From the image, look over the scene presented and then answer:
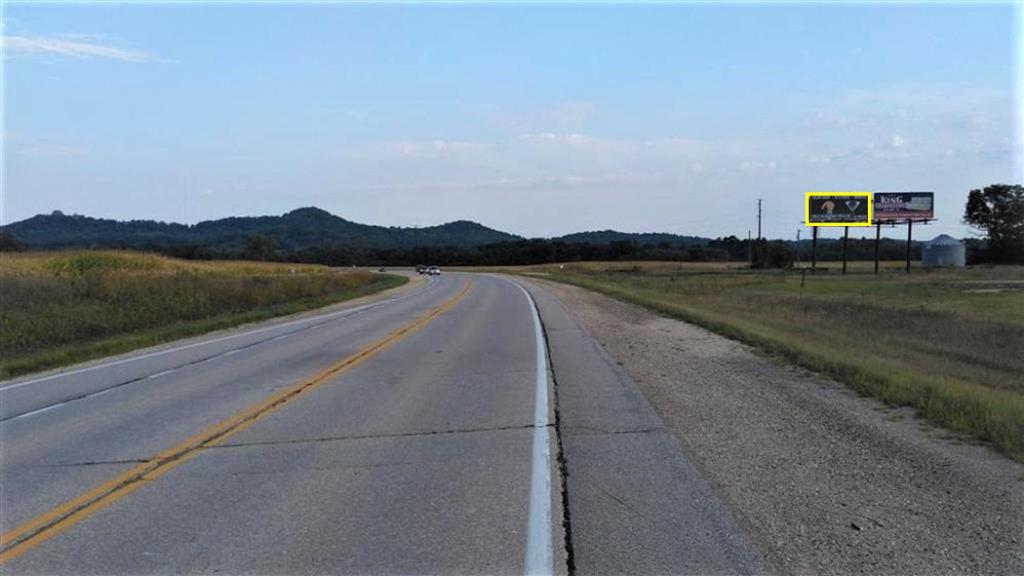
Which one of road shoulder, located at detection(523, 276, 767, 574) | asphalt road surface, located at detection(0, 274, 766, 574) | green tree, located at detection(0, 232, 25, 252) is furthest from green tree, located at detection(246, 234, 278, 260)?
road shoulder, located at detection(523, 276, 767, 574)

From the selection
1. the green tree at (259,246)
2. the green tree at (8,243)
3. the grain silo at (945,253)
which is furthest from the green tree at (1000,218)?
the green tree at (8,243)

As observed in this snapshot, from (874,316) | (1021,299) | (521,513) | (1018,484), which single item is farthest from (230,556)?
(1021,299)

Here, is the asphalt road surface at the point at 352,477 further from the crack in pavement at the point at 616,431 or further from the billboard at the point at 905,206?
the billboard at the point at 905,206

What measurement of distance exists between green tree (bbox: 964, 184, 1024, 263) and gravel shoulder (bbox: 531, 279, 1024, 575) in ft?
412

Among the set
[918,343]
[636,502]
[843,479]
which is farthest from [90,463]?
[918,343]

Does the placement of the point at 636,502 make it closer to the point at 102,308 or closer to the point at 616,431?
the point at 616,431

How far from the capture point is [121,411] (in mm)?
10172

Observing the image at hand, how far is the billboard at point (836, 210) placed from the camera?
6731 centimetres

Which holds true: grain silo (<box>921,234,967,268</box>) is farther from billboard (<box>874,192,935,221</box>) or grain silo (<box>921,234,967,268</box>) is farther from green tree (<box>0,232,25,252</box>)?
green tree (<box>0,232,25,252</box>)

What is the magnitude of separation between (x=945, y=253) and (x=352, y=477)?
131 meters

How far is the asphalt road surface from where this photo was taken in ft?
16.5

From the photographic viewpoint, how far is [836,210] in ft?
238

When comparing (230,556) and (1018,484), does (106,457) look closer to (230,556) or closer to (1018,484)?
(230,556)

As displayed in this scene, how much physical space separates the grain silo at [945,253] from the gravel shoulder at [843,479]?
122 m
